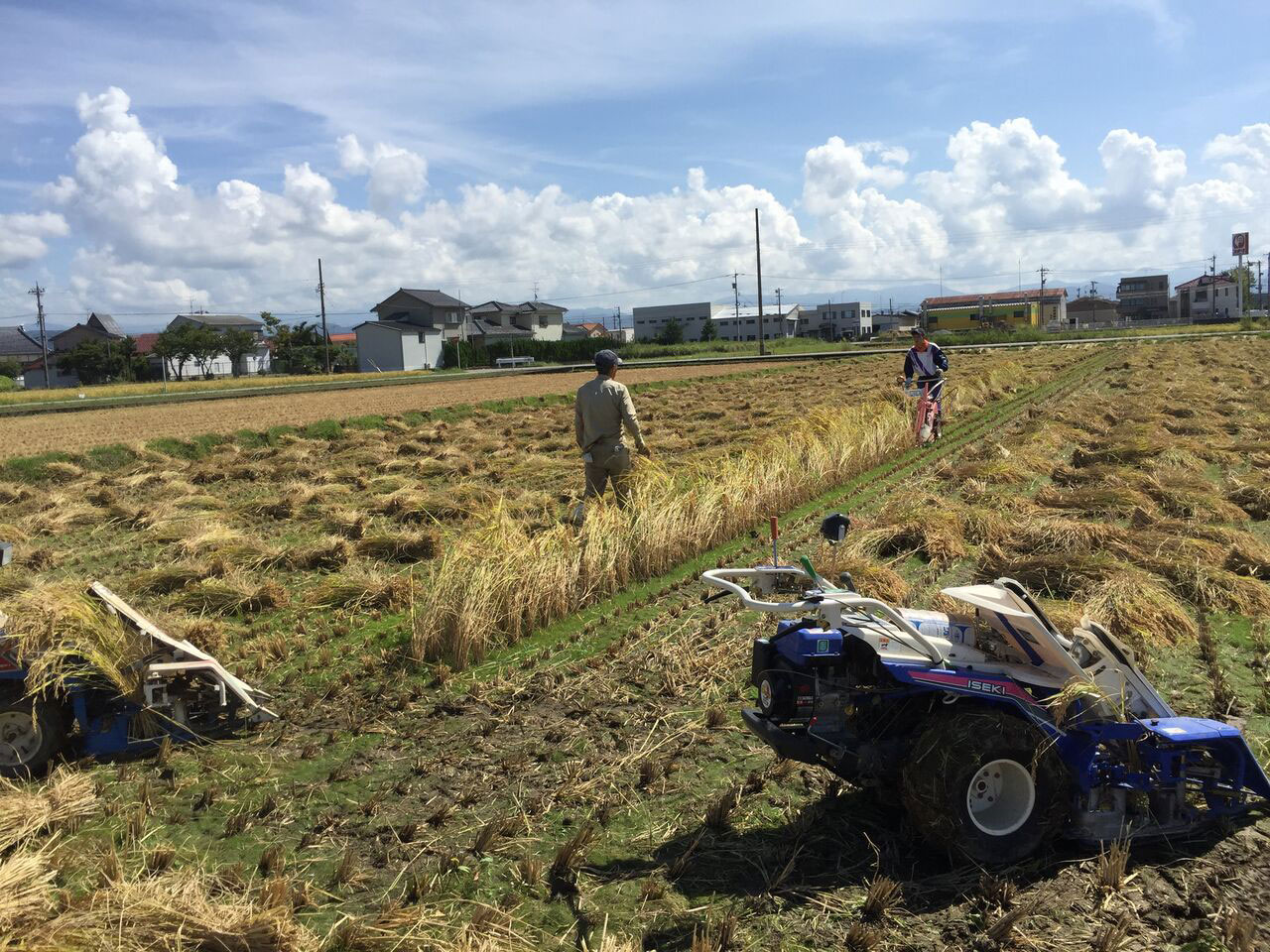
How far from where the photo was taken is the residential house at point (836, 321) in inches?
4309

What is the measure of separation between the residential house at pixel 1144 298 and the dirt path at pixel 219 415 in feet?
326

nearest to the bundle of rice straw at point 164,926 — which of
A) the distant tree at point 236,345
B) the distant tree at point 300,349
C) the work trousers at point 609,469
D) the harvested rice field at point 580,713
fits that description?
the harvested rice field at point 580,713

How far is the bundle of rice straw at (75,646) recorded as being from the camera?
4.36 metres

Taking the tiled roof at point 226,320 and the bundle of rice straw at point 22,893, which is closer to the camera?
the bundle of rice straw at point 22,893

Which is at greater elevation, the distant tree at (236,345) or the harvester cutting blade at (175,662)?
the distant tree at (236,345)

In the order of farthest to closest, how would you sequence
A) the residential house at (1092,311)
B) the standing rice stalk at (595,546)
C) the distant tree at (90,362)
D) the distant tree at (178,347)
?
the residential house at (1092,311) → the distant tree at (178,347) → the distant tree at (90,362) → the standing rice stalk at (595,546)

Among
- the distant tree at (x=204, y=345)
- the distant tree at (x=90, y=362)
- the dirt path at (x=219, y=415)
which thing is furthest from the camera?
the distant tree at (x=204, y=345)

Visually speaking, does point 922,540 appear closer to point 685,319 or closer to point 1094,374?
point 1094,374

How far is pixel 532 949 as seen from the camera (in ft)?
10.1

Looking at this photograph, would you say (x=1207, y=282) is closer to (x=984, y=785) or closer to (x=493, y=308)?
(x=493, y=308)

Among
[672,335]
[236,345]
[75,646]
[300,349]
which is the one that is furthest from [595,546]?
[672,335]

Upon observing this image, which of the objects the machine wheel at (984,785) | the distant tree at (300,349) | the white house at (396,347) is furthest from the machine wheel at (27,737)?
the white house at (396,347)

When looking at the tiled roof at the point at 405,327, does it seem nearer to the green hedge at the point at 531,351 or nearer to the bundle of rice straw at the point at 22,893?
the green hedge at the point at 531,351

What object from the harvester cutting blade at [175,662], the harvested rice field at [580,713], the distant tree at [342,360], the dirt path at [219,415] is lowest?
the harvested rice field at [580,713]
